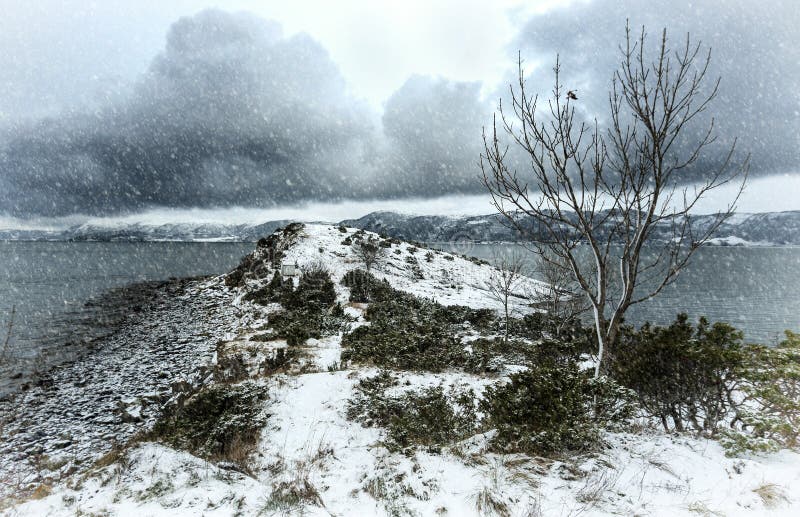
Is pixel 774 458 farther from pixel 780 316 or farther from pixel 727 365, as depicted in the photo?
pixel 780 316

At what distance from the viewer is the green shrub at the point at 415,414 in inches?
251

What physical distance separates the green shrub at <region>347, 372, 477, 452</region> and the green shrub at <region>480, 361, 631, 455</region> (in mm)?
1005

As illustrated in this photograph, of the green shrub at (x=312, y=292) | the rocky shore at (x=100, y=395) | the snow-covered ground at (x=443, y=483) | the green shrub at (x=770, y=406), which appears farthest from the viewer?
the green shrub at (x=312, y=292)

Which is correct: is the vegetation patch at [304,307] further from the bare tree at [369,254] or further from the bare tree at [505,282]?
the bare tree at [505,282]

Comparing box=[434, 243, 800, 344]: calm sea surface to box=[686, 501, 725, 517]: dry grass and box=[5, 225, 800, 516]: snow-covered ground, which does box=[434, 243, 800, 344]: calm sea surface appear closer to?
box=[5, 225, 800, 516]: snow-covered ground

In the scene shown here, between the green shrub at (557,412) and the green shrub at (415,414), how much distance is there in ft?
3.30

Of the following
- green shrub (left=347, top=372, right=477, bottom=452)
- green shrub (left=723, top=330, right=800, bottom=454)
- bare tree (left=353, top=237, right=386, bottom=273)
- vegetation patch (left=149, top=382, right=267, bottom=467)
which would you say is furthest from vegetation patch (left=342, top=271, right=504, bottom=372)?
green shrub (left=723, top=330, right=800, bottom=454)

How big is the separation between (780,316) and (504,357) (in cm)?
4408

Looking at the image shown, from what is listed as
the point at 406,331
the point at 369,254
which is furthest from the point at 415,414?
the point at 369,254

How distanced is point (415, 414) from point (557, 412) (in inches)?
126

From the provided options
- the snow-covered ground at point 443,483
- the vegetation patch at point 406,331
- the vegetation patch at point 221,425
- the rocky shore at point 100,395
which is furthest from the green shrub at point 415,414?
the rocky shore at point 100,395

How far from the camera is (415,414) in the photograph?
7.55 meters

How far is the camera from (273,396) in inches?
352

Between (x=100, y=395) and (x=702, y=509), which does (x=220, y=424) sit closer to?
(x=702, y=509)
